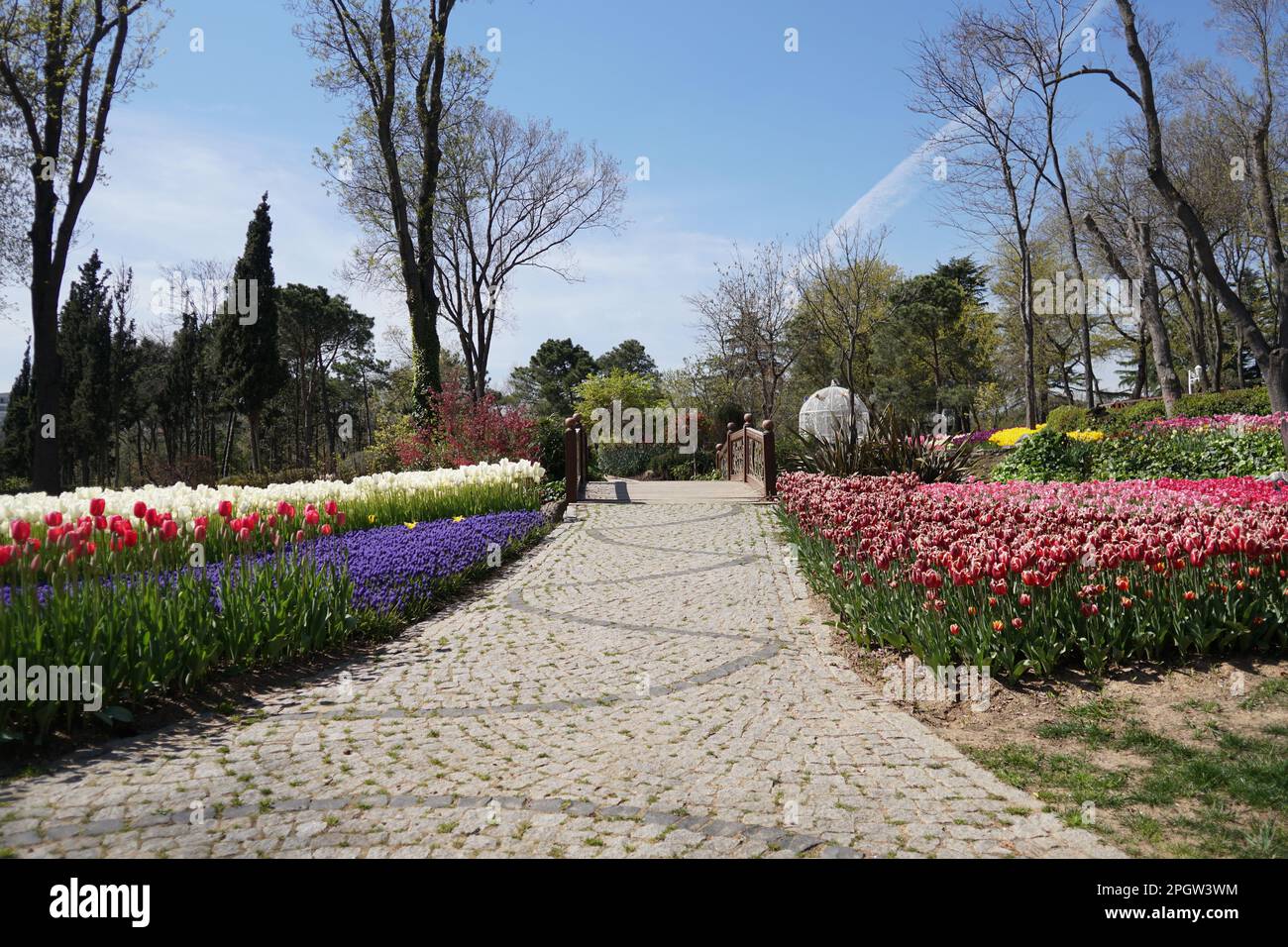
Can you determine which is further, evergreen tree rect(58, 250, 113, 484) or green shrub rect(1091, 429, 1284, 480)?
evergreen tree rect(58, 250, 113, 484)

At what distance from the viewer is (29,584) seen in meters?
4.10

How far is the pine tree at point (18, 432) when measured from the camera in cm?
3148

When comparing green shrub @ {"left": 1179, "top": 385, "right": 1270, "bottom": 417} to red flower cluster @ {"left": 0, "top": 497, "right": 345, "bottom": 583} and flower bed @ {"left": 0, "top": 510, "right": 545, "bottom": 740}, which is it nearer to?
flower bed @ {"left": 0, "top": 510, "right": 545, "bottom": 740}

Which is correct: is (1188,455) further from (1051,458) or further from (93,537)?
(93,537)

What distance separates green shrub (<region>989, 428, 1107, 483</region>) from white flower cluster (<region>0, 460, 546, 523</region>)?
8592 mm

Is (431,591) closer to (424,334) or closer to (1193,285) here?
(424,334)

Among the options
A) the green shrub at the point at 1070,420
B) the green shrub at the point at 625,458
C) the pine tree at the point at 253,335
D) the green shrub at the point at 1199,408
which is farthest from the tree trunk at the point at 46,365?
the green shrub at the point at 1070,420

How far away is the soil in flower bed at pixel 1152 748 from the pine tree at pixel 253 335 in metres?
30.3

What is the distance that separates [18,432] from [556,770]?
3857 cm

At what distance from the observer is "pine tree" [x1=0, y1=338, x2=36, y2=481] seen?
103 feet

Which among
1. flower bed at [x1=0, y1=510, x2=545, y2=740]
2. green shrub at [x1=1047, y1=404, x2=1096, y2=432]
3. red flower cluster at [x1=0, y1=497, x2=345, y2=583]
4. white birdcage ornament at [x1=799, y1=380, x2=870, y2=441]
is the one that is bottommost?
flower bed at [x1=0, y1=510, x2=545, y2=740]

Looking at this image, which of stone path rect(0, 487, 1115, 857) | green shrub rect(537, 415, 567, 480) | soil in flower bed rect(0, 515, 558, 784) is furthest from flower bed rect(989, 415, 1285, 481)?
soil in flower bed rect(0, 515, 558, 784)

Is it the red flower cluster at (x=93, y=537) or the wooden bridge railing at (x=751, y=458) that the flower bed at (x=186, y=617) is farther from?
the wooden bridge railing at (x=751, y=458)
